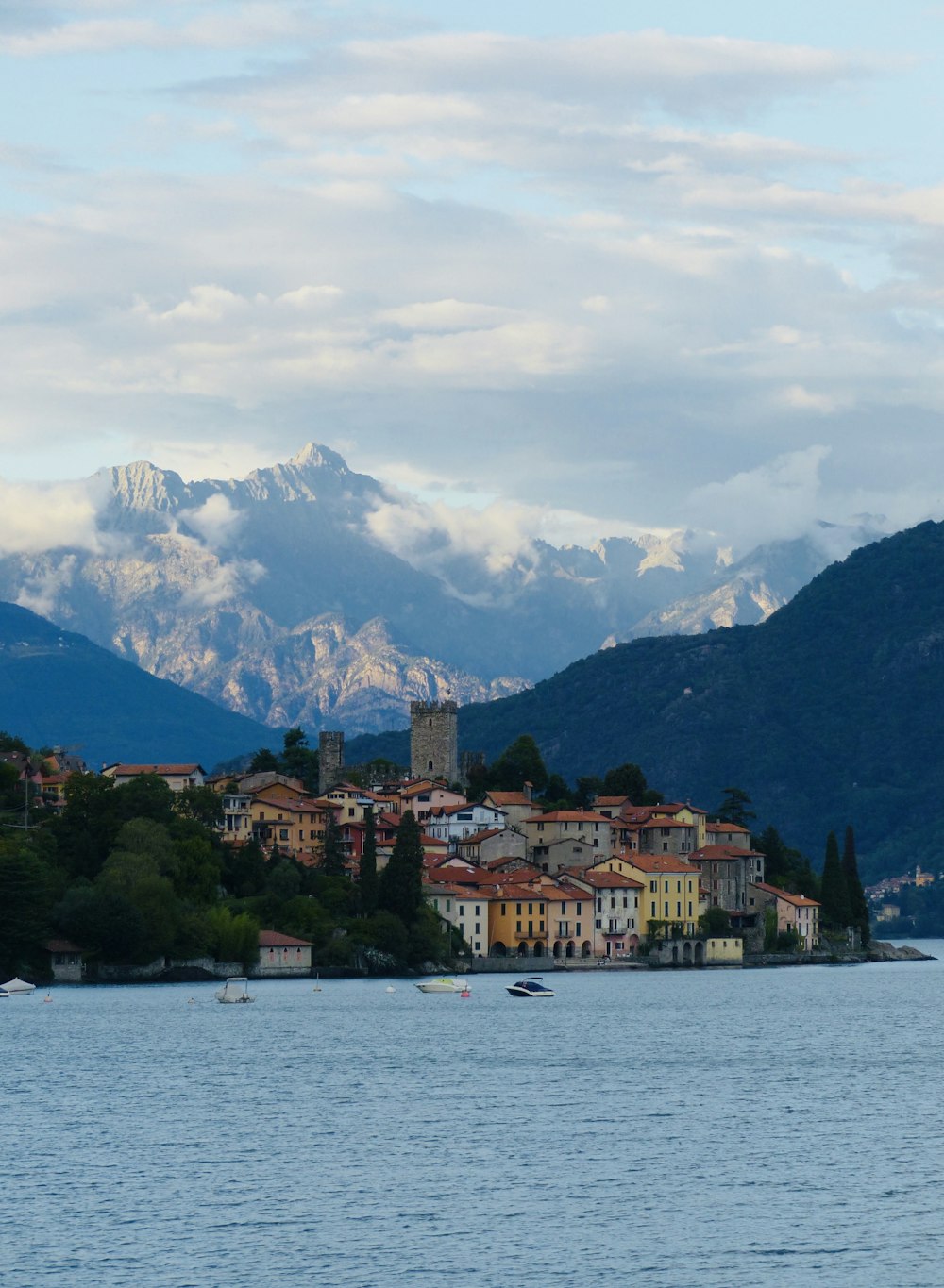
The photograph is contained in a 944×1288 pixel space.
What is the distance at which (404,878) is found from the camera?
14125 centimetres

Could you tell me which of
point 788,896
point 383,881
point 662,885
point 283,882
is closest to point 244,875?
point 283,882

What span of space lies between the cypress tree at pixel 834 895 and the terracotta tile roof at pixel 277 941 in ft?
194

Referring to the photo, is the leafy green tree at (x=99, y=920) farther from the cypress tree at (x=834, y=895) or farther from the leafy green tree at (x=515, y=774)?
the cypress tree at (x=834, y=895)

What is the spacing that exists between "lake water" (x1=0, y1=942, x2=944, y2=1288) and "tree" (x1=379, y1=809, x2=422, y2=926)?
30801mm

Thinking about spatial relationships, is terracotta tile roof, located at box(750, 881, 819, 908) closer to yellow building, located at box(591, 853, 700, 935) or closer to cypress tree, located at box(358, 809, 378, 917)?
yellow building, located at box(591, 853, 700, 935)

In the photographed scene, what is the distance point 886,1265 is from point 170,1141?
24.7 metres

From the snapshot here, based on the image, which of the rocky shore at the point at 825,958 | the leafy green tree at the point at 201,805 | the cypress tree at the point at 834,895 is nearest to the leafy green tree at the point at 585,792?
the cypress tree at the point at 834,895

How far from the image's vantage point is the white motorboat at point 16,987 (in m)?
119

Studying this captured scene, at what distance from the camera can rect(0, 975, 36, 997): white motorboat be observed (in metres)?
119

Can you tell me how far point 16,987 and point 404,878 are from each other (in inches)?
1173

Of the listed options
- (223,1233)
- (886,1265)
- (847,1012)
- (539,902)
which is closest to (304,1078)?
(223,1233)

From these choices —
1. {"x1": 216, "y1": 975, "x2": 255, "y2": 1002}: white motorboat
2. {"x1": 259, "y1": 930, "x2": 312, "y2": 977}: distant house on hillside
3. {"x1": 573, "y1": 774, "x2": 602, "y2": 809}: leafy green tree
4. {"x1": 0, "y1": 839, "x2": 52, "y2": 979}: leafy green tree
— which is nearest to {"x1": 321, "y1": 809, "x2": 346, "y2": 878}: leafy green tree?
{"x1": 259, "y1": 930, "x2": 312, "y2": 977}: distant house on hillside

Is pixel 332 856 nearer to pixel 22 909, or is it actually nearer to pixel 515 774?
pixel 22 909

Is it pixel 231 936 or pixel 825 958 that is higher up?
pixel 231 936
